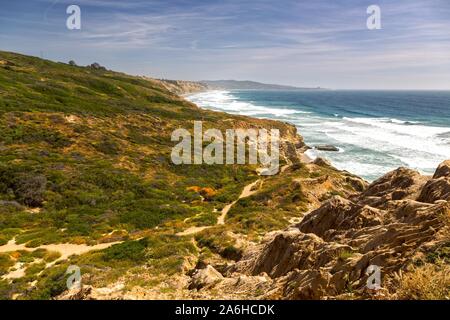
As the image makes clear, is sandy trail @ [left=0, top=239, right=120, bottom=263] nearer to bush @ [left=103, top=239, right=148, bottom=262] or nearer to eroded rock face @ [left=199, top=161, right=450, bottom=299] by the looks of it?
bush @ [left=103, top=239, right=148, bottom=262]

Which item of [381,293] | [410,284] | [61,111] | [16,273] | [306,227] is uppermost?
[61,111]

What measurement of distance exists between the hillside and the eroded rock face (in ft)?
0.20

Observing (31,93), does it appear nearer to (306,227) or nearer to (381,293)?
(306,227)

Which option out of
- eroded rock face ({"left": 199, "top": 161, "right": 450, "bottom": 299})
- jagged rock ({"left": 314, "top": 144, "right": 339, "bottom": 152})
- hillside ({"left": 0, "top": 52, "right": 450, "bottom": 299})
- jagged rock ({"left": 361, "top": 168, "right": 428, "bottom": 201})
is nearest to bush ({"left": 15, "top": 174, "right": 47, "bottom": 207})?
hillside ({"left": 0, "top": 52, "right": 450, "bottom": 299})

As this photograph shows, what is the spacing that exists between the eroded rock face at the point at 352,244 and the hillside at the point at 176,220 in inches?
2.4

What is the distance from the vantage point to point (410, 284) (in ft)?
23.9

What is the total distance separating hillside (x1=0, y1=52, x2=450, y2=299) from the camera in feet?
36.8

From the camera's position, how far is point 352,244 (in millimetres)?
13930

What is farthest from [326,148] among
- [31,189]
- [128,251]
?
[128,251]

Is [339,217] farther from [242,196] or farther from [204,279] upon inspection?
[242,196]

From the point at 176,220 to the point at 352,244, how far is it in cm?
2172

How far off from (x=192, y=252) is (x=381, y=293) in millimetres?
16378

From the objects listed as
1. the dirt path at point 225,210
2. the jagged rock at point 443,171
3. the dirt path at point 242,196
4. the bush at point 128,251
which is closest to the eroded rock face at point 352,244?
the jagged rock at point 443,171


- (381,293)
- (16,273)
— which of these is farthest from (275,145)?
(381,293)
